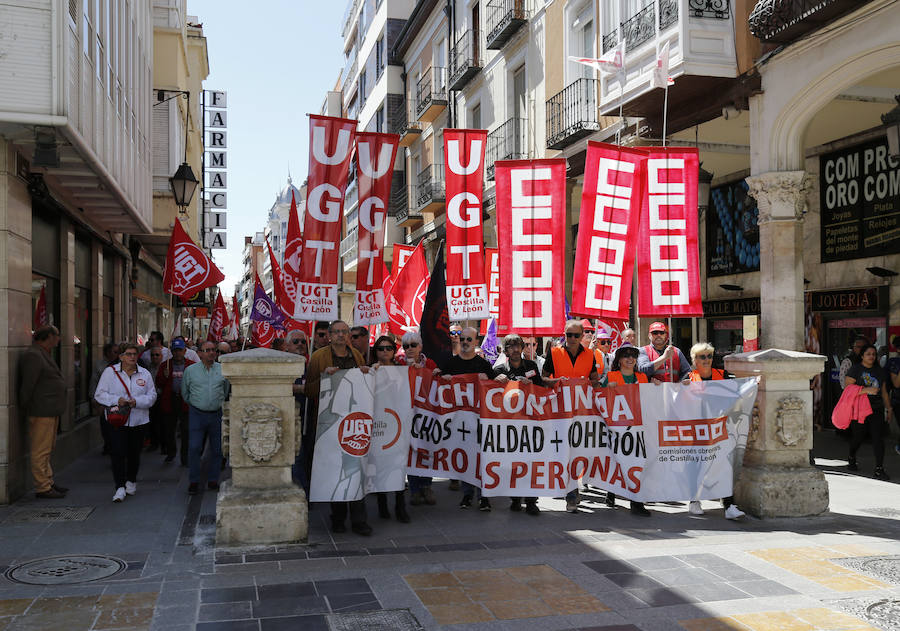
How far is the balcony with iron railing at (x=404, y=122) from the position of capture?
2997 centimetres

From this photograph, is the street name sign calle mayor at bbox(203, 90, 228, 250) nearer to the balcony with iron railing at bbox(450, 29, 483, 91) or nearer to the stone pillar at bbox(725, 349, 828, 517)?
the balcony with iron railing at bbox(450, 29, 483, 91)

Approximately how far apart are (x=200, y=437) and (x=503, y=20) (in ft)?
48.7

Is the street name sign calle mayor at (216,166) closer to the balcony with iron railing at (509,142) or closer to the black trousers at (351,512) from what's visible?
the balcony with iron railing at (509,142)

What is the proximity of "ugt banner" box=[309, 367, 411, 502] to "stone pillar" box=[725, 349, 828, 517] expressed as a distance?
3470 millimetres

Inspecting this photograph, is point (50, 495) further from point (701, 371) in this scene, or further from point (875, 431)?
point (875, 431)

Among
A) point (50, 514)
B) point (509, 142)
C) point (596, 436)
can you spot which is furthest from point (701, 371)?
point (509, 142)

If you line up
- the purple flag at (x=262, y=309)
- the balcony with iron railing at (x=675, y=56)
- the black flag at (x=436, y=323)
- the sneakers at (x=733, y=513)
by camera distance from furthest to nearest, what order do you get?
1. the purple flag at (x=262, y=309)
2. the balcony with iron railing at (x=675, y=56)
3. the black flag at (x=436, y=323)
4. the sneakers at (x=733, y=513)

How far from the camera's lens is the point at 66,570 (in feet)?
20.0

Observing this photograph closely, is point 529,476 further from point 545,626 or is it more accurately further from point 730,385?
point 545,626

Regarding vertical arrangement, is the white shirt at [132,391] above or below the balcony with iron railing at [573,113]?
below

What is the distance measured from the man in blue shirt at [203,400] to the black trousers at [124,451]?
0.59m

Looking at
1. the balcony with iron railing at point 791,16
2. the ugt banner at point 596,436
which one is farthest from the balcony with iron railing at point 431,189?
the ugt banner at point 596,436

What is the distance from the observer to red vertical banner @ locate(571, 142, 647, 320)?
8523 millimetres

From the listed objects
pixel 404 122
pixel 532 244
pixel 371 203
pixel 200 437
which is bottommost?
pixel 200 437
